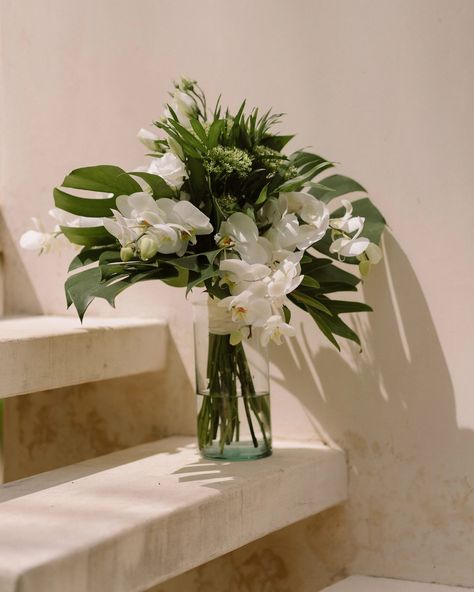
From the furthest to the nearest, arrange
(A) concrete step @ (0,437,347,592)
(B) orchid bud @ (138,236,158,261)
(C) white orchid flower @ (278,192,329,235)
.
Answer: (C) white orchid flower @ (278,192,329,235)
(B) orchid bud @ (138,236,158,261)
(A) concrete step @ (0,437,347,592)

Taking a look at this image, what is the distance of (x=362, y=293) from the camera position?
1.40m

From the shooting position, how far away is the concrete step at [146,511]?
3.03ft

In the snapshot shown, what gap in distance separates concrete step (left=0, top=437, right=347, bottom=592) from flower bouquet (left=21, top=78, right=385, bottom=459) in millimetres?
80

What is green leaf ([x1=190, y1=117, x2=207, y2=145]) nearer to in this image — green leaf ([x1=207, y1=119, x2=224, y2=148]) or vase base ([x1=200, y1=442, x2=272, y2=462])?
green leaf ([x1=207, y1=119, x2=224, y2=148])

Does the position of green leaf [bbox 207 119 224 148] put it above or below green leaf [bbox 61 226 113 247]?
above

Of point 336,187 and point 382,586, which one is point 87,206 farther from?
point 382,586

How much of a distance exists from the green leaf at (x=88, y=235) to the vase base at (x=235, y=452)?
33 cm

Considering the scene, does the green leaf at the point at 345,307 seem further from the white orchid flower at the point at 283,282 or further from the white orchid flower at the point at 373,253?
the white orchid flower at the point at 283,282

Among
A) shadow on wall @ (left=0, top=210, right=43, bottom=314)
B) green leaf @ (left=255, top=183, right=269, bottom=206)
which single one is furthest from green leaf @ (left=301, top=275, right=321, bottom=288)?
shadow on wall @ (left=0, top=210, right=43, bottom=314)

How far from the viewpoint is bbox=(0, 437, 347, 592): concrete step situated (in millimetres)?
922

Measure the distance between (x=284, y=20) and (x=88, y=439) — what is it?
Answer: 826 mm

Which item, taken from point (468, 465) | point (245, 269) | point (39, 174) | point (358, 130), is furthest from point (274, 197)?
point (39, 174)

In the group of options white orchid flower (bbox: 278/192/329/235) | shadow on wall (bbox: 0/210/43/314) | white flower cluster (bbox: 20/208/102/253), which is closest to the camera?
white orchid flower (bbox: 278/192/329/235)

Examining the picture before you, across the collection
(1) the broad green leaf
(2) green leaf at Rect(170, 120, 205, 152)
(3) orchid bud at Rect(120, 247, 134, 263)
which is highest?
(2) green leaf at Rect(170, 120, 205, 152)
